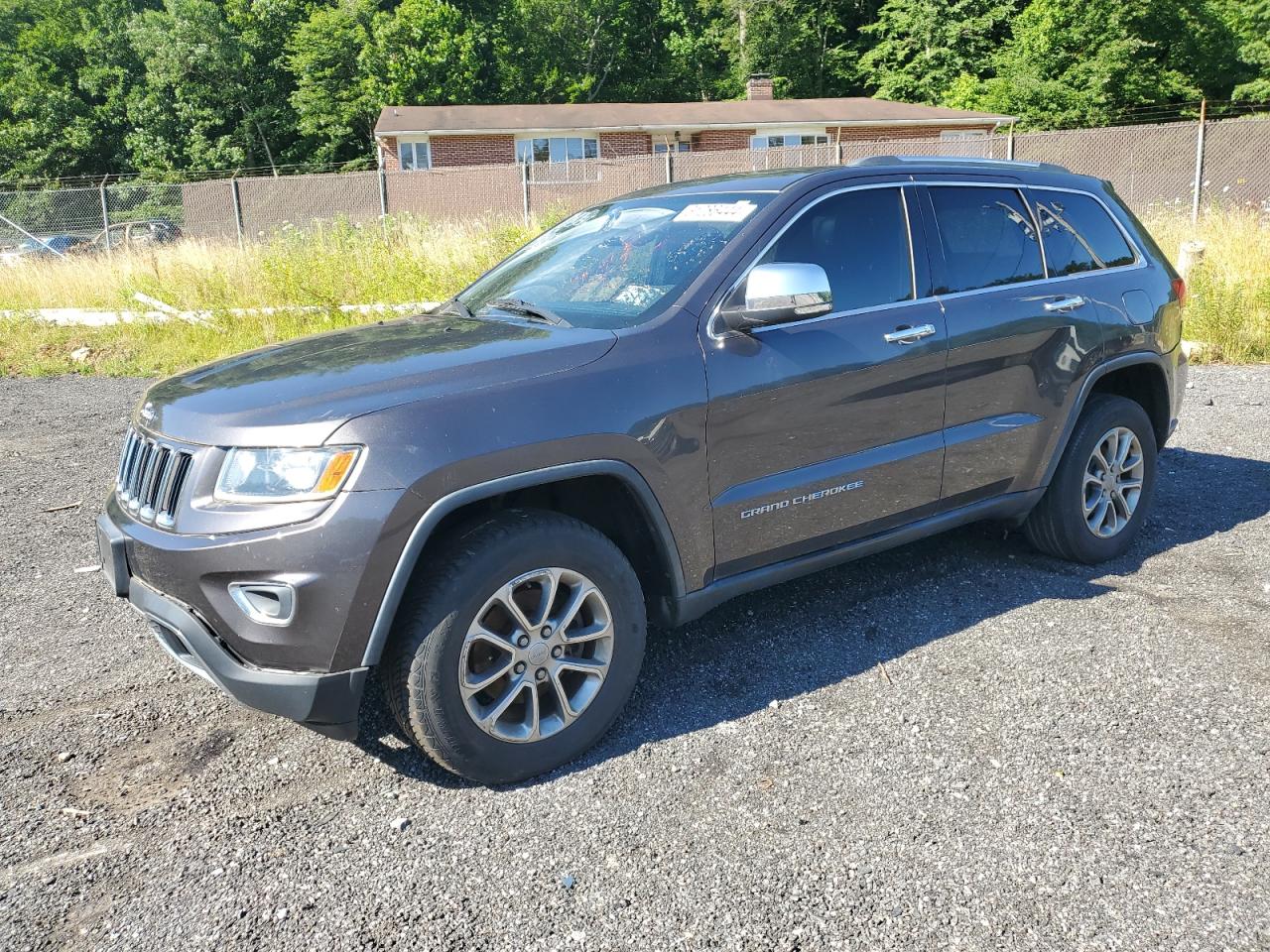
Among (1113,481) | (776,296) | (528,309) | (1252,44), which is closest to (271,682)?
(528,309)

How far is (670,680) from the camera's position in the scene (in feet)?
12.9

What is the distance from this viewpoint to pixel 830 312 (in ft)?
12.7

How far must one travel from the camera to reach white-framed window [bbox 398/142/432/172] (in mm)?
36625

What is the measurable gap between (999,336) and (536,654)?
8.00ft

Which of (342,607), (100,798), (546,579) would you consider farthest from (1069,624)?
(100,798)

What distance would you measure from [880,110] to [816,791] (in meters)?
37.0

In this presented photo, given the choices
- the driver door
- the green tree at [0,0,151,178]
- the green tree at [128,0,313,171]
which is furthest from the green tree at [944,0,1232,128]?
the green tree at [0,0,151,178]

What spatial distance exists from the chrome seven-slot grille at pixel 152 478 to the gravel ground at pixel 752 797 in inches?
35.1

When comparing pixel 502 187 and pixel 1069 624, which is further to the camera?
pixel 502 187

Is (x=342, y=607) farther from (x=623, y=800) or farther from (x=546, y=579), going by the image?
(x=623, y=800)

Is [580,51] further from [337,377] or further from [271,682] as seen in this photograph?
[271,682]

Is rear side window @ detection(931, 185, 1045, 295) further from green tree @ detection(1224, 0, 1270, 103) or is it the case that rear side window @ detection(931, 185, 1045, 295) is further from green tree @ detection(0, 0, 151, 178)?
green tree @ detection(0, 0, 151, 178)

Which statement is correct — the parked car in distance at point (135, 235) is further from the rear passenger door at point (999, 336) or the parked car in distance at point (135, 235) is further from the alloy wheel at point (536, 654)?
the alloy wheel at point (536, 654)

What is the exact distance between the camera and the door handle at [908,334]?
13.1ft
